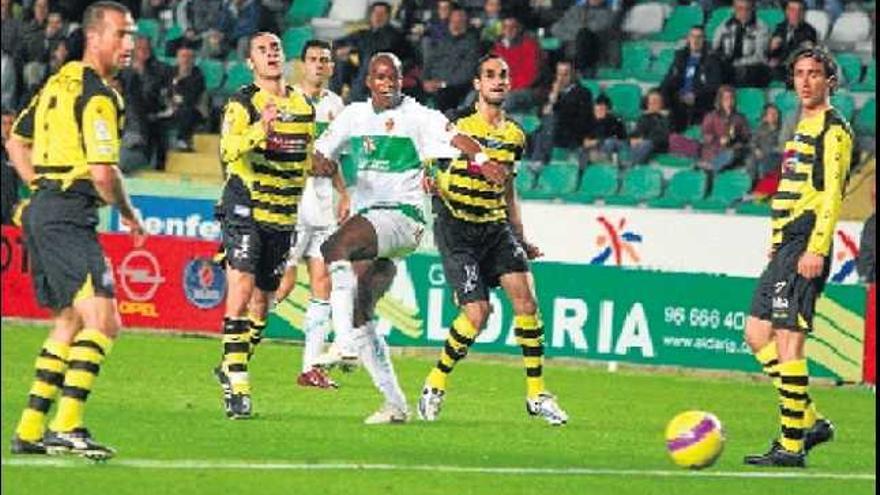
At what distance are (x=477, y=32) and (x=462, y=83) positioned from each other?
0.80 m

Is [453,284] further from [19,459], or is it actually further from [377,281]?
[19,459]

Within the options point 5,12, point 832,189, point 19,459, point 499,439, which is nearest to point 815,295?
point 832,189

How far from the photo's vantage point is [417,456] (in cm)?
1545

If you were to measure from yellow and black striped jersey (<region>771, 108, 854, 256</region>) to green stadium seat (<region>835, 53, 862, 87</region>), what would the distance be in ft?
40.7

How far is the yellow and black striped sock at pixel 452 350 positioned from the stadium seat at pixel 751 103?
1018 centimetres

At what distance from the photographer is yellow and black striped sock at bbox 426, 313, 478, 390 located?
17.9 metres

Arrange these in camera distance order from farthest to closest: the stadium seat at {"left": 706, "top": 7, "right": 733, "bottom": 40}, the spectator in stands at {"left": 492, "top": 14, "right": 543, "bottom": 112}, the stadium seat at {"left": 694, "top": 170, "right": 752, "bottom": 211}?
the stadium seat at {"left": 706, "top": 7, "right": 733, "bottom": 40}, the spectator in stands at {"left": 492, "top": 14, "right": 543, "bottom": 112}, the stadium seat at {"left": 694, "top": 170, "right": 752, "bottom": 211}

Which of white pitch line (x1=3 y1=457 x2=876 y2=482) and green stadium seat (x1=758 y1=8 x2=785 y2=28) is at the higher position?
green stadium seat (x1=758 y1=8 x2=785 y2=28)

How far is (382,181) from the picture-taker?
17.8 metres

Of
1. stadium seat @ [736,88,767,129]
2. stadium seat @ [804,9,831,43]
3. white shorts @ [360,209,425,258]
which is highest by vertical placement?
stadium seat @ [804,9,831,43]

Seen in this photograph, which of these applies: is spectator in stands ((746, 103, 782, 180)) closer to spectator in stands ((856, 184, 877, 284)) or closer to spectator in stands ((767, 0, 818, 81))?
spectator in stands ((767, 0, 818, 81))

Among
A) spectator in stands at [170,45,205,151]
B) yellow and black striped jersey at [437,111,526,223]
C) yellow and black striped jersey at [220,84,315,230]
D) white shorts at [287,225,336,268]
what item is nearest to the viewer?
yellow and black striped jersey at [220,84,315,230]

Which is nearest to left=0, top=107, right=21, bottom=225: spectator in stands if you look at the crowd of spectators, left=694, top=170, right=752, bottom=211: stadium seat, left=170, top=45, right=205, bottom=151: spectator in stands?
the crowd of spectators

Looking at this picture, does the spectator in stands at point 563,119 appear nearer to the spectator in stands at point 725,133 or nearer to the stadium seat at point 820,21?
the spectator in stands at point 725,133
